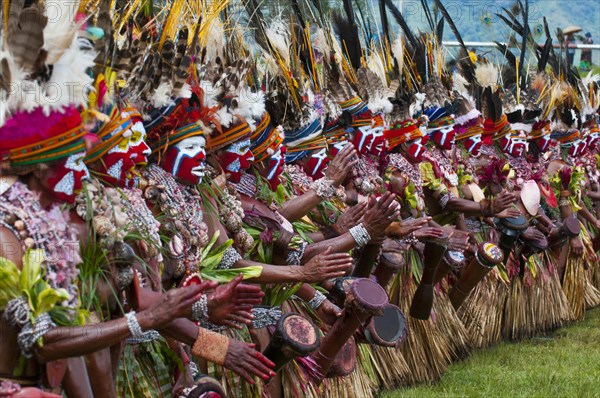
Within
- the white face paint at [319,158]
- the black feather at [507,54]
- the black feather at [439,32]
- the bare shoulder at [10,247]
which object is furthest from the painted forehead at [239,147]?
the black feather at [507,54]

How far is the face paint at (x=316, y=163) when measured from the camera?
18.6 ft

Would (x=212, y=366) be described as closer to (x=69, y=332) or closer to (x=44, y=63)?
(x=69, y=332)

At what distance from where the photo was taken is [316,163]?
5668 mm

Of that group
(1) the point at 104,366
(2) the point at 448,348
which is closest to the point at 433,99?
(2) the point at 448,348

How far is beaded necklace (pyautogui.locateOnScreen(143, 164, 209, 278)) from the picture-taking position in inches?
151

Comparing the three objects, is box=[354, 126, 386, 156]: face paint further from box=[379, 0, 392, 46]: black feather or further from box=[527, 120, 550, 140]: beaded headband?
box=[527, 120, 550, 140]: beaded headband

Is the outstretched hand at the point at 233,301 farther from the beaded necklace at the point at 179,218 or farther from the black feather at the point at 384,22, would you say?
the black feather at the point at 384,22

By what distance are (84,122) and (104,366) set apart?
810 millimetres

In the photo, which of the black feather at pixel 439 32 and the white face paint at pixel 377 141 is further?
the black feather at pixel 439 32

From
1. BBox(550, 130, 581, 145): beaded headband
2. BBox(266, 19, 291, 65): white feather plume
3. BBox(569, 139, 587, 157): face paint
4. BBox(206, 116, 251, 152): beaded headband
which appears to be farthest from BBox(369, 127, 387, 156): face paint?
BBox(569, 139, 587, 157): face paint

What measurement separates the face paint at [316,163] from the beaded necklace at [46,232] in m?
2.72

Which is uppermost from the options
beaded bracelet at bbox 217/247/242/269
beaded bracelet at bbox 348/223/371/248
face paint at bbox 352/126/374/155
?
beaded bracelet at bbox 217/247/242/269

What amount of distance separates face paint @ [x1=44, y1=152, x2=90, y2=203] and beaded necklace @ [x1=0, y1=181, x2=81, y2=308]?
59mm

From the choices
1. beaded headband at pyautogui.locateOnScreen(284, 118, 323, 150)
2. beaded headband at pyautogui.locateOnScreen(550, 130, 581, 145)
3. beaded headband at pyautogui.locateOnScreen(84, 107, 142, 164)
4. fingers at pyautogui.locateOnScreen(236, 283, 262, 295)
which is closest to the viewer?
fingers at pyautogui.locateOnScreen(236, 283, 262, 295)
